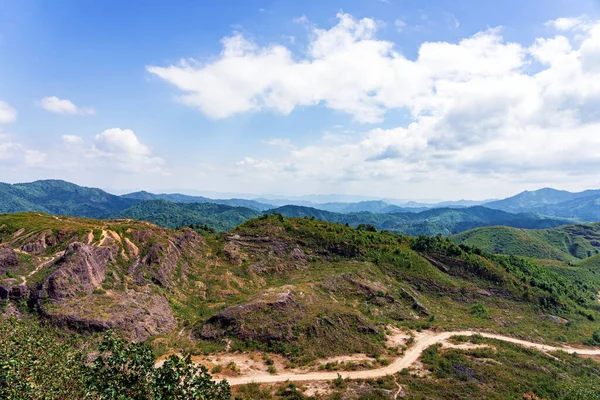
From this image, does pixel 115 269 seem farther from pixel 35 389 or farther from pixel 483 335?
pixel 483 335

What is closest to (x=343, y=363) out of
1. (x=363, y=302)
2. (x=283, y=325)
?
(x=283, y=325)

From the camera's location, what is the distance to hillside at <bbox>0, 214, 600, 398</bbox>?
49.2 m

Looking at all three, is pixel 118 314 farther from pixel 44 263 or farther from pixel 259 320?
pixel 259 320

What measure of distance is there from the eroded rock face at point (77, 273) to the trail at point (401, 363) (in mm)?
30912

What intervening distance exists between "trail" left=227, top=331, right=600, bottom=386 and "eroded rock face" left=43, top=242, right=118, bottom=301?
101 ft

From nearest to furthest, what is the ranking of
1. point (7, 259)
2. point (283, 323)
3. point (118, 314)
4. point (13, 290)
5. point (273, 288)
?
point (13, 290)
point (118, 314)
point (7, 259)
point (283, 323)
point (273, 288)

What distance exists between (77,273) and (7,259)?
11.5 metres

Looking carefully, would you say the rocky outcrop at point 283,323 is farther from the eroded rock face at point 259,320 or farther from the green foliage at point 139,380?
the green foliage at point 139,380

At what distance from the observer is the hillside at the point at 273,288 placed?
49156mm

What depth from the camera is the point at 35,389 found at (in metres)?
19.4

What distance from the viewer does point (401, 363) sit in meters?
48.2

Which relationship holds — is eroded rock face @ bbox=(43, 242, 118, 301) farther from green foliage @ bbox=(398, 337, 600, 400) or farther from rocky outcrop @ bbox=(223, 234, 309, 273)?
green foliage @ bbox=(398, 337, 600, 400)

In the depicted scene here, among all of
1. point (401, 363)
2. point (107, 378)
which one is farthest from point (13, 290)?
point (401, 363)

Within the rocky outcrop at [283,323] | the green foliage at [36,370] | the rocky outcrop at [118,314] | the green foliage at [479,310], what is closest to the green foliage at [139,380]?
the green foliage at [36,370]
